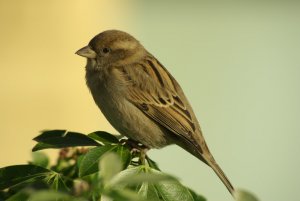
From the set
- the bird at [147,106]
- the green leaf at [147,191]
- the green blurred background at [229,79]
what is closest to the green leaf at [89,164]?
the green leaf at [147,191]

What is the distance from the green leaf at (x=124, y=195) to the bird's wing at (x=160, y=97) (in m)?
→ 2.03

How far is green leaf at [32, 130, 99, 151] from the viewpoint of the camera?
1.68m

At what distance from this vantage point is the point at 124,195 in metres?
0.86

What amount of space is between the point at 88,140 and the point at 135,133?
1222 mm

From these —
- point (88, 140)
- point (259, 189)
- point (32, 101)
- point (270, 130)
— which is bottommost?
point (259, 189)

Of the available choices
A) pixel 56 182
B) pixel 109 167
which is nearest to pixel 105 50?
pixel 56 182

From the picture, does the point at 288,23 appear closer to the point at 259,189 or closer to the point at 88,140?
the point at 259,189

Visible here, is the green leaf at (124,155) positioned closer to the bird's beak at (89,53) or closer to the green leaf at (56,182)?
the green leaf at (56,182)

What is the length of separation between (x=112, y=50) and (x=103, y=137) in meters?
1.32

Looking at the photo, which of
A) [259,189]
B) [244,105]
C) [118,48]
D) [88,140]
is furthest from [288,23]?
[88,140]

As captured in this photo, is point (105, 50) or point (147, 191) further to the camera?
point (105, 50)

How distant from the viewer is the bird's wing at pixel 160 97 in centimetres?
294

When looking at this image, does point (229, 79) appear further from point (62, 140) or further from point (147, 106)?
point (62, 140)

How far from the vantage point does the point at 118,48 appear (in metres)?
3.16
